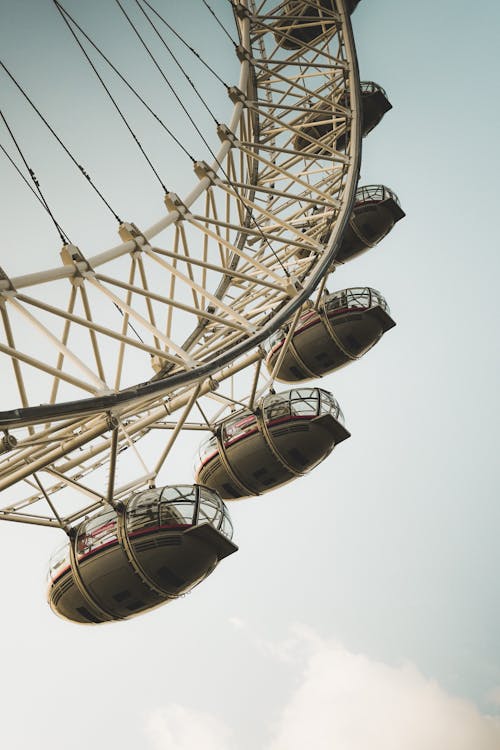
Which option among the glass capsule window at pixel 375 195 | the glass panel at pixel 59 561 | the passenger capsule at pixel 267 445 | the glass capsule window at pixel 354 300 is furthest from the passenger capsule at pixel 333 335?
the glass panel at pixel 59 561

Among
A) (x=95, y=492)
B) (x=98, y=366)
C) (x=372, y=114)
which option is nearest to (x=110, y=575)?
(x=95, y=492)

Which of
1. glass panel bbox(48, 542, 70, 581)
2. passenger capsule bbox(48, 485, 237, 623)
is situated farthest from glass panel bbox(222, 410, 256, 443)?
glass panel bbox(48, 542, 70, 581)

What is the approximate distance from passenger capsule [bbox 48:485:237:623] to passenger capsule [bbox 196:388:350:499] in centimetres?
308

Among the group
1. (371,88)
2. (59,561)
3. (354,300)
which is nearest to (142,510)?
(59,561)

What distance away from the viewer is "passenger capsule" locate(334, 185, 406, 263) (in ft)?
78.3

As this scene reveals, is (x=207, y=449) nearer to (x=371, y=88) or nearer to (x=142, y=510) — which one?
(x=142, y=510)

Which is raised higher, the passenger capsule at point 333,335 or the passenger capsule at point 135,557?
the passenger capsule at point 333,335

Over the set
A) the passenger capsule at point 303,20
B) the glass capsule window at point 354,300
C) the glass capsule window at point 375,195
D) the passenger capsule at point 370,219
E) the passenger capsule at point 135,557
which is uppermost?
the passenger capsule at point 303,20

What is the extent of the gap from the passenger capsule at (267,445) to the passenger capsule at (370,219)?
987cm

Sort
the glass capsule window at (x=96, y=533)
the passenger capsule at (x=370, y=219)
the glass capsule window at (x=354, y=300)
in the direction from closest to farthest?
the glass capsule window at (x=96, y=533), the glass capsule window at (x=354, y=300), the passenger capsule at (x=370, y=219)

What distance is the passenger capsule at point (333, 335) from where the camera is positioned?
62.8 ft

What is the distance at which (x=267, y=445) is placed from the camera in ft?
49.8

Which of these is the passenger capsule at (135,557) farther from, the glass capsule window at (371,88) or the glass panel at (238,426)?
the glass capsule window at (371,88)

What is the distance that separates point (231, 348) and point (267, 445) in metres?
3.74
